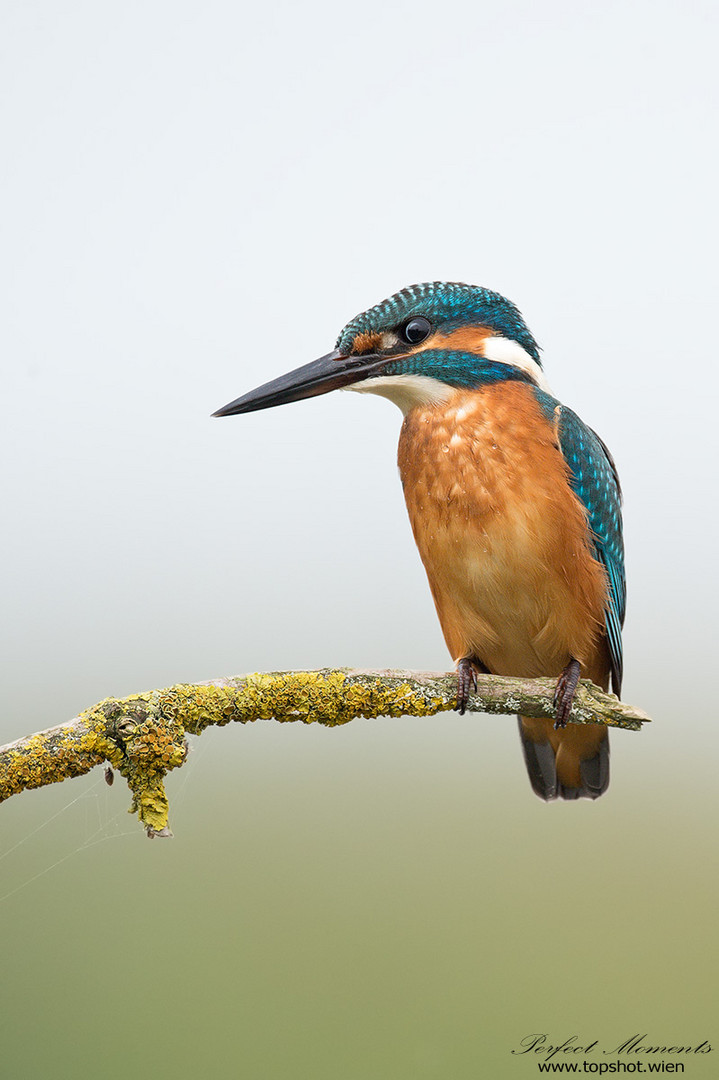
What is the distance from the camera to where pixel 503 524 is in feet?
6.93

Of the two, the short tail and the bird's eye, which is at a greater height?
the bird's eye

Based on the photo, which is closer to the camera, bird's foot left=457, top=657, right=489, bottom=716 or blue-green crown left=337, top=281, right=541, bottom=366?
bird's foot left=457, top=657, right=489, bottom=716

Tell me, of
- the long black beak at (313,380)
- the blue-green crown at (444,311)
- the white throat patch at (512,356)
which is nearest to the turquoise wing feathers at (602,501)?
the white throat patch at (512,356)

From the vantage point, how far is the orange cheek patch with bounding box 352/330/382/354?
214 cm

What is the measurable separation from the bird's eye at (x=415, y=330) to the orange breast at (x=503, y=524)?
154 mm

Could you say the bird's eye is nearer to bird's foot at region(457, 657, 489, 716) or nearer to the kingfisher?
the kingfisher

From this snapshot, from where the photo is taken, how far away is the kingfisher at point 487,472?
6.97 ft

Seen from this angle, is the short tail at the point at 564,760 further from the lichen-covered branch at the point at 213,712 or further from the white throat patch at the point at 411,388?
the white throat patch at the point at 411,388

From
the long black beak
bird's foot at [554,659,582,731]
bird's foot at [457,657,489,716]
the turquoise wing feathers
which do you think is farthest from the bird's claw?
the long black beak

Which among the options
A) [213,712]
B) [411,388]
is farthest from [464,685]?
[411,388]

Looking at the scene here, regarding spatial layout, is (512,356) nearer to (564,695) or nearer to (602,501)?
(602,501)

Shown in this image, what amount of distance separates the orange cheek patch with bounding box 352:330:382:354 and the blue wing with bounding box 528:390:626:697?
0.41 metres

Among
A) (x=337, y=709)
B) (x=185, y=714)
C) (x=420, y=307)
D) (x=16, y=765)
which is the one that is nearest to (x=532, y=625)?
(x=337, y=709)

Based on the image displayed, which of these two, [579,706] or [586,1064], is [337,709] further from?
[586,1064]
